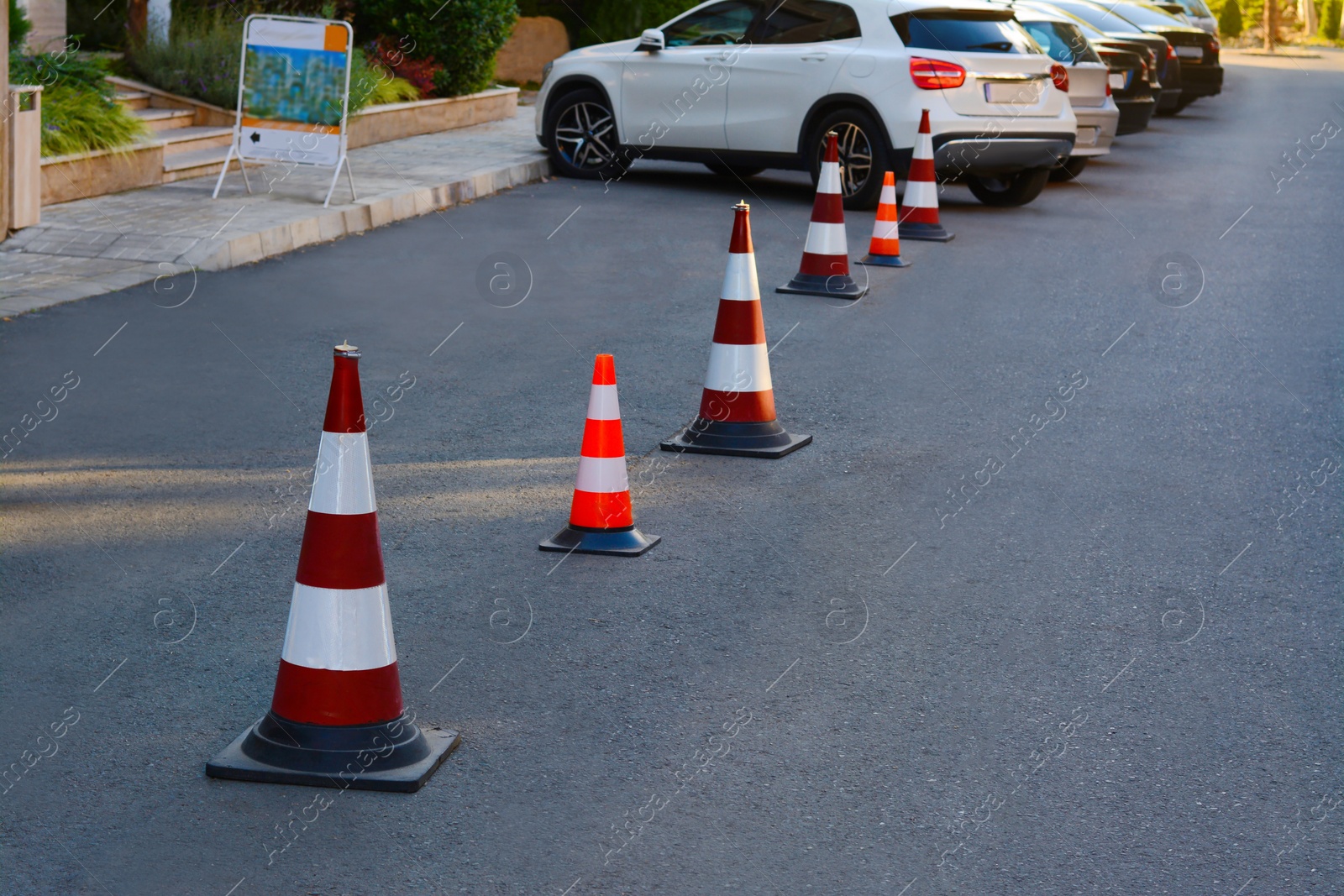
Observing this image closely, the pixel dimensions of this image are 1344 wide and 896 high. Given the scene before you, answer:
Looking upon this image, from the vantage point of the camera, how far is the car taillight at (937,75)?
1293 centimetres

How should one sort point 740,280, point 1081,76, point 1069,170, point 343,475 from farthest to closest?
point 1069,170
point 1081,76
point 740,280
point 343,475

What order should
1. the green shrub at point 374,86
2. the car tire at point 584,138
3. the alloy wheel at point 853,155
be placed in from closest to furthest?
the alloy wheel at point 853,155 → the green shrub at point 374,86 → the car tire at point 584,138

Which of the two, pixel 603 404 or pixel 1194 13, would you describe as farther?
pixel 1194 13

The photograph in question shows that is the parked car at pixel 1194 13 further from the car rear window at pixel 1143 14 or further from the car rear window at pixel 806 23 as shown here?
the car rear window at pixel 806 23

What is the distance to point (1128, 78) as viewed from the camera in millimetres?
18656

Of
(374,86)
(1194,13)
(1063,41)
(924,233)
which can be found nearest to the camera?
(924,233)

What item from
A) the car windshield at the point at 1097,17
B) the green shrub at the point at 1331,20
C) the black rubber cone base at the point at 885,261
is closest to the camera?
the black rubber cone base at the point at 885,261

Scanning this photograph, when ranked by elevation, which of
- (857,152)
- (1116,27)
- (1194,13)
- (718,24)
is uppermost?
(1194,13)

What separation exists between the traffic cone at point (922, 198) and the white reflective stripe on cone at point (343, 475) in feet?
30.0

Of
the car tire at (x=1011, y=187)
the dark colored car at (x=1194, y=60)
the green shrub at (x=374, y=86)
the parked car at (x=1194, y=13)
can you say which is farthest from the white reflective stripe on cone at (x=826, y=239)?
the parked car at (x=1194, y=13)

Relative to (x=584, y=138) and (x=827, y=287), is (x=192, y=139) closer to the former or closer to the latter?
(x=584, y=138)

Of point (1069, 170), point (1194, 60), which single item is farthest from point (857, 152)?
point (1194, 60)

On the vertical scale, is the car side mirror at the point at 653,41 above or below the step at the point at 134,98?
above

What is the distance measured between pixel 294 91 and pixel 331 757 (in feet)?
29.9
